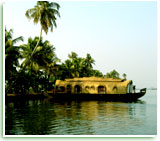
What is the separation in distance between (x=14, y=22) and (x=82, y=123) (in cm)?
394

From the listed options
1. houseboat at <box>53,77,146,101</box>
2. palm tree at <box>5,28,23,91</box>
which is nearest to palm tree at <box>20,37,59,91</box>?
houseboat at <box>53,77,146,101</box>

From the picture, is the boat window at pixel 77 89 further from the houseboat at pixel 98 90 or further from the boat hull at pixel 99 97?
the boat hull at pixel 99 97

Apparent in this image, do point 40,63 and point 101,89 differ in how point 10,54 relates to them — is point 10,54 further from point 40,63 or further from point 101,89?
point 101,89

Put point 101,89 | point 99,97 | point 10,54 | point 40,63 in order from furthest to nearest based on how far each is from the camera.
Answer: point 101,89, point 99,97, point 40,63, point 10,54

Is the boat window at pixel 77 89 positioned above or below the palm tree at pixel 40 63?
below

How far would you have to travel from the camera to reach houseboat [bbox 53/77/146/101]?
65.6 feet

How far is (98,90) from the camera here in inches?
829

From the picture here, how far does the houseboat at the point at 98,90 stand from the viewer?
787 inches

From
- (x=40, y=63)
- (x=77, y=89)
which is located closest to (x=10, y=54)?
(x=40, y=63)

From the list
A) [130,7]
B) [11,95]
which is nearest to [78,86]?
[11,95]

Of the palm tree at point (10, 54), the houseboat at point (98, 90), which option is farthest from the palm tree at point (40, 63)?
the palm tree at point (10, 54)

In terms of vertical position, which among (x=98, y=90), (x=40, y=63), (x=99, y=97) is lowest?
(x=99, y=97)

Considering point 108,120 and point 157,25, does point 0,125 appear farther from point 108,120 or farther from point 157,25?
point 157,25

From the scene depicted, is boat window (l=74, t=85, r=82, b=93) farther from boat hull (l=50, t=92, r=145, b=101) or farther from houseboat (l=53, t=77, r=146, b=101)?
boat hull (l=50, t=92, r=145, b=101)
